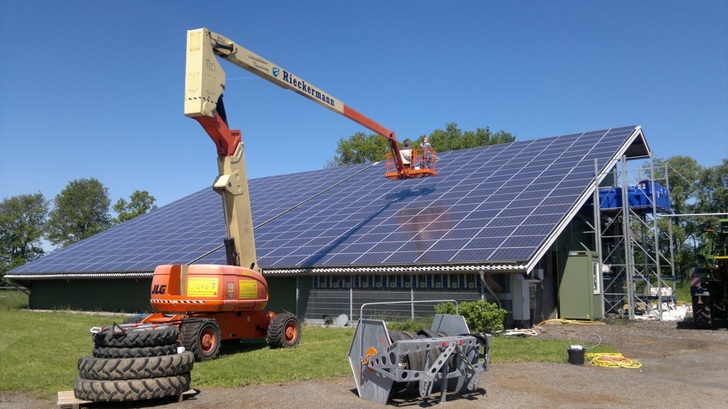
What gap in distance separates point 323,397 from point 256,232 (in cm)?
1895

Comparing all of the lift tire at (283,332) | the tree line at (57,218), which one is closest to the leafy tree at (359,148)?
the tree line at (57,218)

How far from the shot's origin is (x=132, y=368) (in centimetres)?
980

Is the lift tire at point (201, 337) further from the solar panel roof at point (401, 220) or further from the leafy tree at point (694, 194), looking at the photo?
the leafy tree at point (694, 194)

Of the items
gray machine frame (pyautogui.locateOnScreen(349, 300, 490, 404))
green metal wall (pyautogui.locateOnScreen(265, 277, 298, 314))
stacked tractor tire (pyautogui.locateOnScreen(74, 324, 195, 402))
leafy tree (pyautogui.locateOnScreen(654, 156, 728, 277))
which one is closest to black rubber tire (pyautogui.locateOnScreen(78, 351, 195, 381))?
stacked tractor tire (pyautogui.locateOnScreen(74, 324, 195, 402))

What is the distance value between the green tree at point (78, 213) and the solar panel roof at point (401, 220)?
61798mm

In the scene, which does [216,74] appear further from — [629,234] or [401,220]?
[629,234]

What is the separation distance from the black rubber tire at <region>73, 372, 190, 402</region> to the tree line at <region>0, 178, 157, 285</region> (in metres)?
77.3

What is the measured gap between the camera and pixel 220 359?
14922 millimetres

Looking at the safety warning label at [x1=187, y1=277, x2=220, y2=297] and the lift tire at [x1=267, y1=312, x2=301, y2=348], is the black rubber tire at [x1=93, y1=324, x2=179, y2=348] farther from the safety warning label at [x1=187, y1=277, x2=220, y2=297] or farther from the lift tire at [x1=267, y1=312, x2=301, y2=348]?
the lift tire at [x1=267, y1=312, x2=301, y2=348]

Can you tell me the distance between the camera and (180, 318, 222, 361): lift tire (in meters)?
14.3

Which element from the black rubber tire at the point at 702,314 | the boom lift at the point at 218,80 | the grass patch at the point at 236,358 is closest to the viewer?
the grass patch at the point at 236,358

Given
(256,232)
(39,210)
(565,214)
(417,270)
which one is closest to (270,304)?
(256,232)

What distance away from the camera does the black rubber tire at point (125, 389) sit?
9.54 metres

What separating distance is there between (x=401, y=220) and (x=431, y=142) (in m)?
48.2
